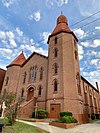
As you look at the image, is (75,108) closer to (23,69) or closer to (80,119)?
(80,119)

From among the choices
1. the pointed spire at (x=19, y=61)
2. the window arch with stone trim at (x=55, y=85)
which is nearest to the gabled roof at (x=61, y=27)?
the window arch with stone trim at (x=55, y=85)

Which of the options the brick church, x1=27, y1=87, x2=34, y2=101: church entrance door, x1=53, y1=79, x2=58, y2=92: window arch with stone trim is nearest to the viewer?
the brick church

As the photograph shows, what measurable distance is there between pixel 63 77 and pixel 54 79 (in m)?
1.77

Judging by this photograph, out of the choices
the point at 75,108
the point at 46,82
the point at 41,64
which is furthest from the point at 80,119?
A: the point at 41,64

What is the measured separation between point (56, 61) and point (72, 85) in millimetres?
5405

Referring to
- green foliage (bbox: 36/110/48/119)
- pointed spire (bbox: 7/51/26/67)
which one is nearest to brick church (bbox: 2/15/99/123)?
pointed spire (bbox: 7/51/26/67)

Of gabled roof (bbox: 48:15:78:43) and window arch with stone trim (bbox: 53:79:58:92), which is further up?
gabled roof (bbox: 48:15:78:43)

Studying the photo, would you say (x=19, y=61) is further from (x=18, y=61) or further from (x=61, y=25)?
(x=61, y=25)

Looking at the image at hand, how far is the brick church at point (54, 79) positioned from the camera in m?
19.6

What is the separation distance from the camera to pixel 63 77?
20.7 meters

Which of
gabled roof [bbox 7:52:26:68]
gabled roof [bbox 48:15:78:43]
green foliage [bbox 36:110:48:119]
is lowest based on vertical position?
green foliage [bbox 36:110:48:119]

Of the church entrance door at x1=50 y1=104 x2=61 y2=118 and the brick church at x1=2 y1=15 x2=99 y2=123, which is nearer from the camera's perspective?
the church entrance door at x1=50 y1=104 x2=61 y2=118

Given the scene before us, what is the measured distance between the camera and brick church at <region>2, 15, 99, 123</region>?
19.6 m

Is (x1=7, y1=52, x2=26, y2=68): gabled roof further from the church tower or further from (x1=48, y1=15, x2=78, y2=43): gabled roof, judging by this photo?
(x1=48, y1=15, x2=78, y2=43): gabled roof
